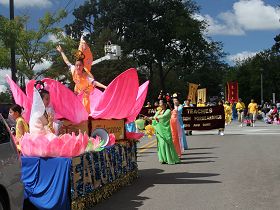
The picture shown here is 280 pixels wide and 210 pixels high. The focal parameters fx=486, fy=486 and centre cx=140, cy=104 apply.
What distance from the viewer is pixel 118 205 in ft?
23.8

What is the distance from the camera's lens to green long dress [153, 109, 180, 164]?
38.4ft

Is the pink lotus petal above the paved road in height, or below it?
above

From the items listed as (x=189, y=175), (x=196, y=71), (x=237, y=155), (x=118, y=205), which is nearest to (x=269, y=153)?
(x=237, y=155)

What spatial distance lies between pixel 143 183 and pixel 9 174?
4.55 meters

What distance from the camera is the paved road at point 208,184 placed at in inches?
284

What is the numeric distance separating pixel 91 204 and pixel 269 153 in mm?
7823

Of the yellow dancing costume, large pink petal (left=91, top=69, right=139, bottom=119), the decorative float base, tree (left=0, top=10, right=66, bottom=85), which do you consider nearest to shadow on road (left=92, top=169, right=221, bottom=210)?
the decorative float base

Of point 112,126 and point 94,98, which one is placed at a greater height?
point 94,98

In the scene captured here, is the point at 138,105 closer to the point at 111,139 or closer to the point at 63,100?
the point at 111,139

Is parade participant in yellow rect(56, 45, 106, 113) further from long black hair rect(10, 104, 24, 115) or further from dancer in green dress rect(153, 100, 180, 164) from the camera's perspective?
dancer in green dress rect(153, 100, 180, 164)

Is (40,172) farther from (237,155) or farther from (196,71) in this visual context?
(196,71)

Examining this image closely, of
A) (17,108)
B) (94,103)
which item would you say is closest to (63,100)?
(17,108)

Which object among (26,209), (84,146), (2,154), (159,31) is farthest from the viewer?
(159,31)

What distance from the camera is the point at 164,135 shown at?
1173cm
